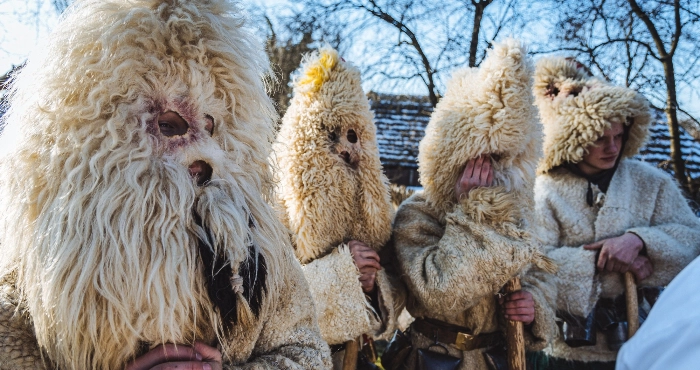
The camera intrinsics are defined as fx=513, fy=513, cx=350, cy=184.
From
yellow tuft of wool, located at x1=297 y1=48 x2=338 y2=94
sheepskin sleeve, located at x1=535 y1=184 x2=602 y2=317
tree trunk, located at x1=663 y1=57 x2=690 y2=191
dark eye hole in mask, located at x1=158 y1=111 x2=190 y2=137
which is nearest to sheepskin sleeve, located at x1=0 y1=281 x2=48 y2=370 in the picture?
dark eye hole in mask, located at x1=158 y1=111 x2=190 y2=137

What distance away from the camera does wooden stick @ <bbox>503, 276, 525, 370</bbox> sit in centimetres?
219

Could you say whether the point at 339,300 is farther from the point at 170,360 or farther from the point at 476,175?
the point at 170,360

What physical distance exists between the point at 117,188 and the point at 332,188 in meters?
1.04

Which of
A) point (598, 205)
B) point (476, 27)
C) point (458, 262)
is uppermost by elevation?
point (476, 27)

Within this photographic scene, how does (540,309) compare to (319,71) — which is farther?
(540,309)

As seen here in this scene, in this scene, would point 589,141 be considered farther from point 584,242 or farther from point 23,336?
point 23,336

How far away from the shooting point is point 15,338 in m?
1.17

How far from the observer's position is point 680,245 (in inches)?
109

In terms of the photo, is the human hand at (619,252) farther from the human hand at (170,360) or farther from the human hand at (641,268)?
the human hand at (170,360)

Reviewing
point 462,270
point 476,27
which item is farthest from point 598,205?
point 476,27

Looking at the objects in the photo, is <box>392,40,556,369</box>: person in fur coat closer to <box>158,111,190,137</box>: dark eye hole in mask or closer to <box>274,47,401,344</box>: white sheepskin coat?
<box>274,47,401,344</box>: white sheepskin coat

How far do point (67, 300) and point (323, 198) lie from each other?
1.13 metres

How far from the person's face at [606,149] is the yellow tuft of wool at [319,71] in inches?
65.0

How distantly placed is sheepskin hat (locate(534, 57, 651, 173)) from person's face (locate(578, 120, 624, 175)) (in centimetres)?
4
